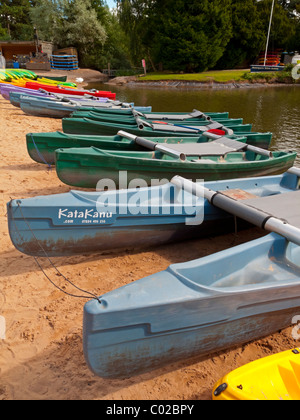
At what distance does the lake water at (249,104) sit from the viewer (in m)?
13.1

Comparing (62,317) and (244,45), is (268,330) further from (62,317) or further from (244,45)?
(244,45)

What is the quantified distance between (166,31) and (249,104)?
16.1m

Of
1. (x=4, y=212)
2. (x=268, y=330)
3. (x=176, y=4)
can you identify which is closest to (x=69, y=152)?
(x=4, y=212)

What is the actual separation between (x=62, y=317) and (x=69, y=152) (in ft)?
9.09

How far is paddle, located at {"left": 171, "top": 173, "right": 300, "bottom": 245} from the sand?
0.90m

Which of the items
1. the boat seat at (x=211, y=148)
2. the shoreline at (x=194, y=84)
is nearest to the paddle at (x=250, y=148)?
the boat seat at (x=211, y=148)

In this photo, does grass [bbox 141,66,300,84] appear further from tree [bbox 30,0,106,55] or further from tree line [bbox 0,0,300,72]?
tree [bbox 30,0,106,55]

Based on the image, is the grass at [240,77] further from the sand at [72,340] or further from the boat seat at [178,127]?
the sand at [72,340]

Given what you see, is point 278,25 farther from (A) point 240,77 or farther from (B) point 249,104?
(B) point 249,104

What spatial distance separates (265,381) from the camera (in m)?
2.24

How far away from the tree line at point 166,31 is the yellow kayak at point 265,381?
1288 inches

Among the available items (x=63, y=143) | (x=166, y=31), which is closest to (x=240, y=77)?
(x=166, y=31)

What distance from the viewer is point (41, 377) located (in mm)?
2701
